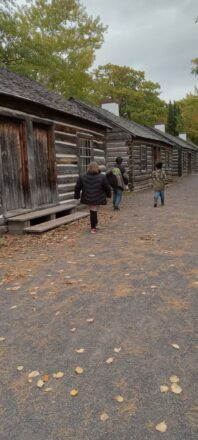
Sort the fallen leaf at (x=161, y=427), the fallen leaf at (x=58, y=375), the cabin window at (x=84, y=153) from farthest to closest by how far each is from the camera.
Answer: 1. the cabin window at (x=84, y=153)
2. the fallen leaf at (x=58, y=375)
3. the fallen leaf at (x=161, y=427)

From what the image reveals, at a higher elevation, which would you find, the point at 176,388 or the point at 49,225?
the point at 49,225

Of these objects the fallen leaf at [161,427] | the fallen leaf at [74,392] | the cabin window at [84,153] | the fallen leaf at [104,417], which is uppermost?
the cabin window at [84,153]

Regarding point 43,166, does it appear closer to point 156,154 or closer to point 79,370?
point 79,370

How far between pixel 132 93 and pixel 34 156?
37.1m

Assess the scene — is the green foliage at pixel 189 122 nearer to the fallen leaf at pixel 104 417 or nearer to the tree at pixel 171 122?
the tree at pixel 171 122

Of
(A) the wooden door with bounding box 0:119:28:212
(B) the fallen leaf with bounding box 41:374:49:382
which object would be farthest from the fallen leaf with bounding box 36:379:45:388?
(A) the wooden door with bounding box 0:119:28:212

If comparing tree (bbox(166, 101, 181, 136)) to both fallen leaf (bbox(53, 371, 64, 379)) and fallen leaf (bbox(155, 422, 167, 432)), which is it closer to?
fallen leaf (bbox(53, 371, 64, 379))

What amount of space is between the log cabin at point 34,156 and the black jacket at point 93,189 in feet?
3.90

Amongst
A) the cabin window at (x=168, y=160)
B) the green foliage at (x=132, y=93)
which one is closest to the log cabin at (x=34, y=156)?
the cabin window at (x=168, y=160)

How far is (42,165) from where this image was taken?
11062mm

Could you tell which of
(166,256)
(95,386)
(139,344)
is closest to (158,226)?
(166,256)

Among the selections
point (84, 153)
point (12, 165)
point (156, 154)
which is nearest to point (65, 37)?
point (156, 154)

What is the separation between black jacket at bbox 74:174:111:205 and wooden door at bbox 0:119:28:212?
76.5 inches

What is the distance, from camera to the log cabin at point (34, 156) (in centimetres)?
890
